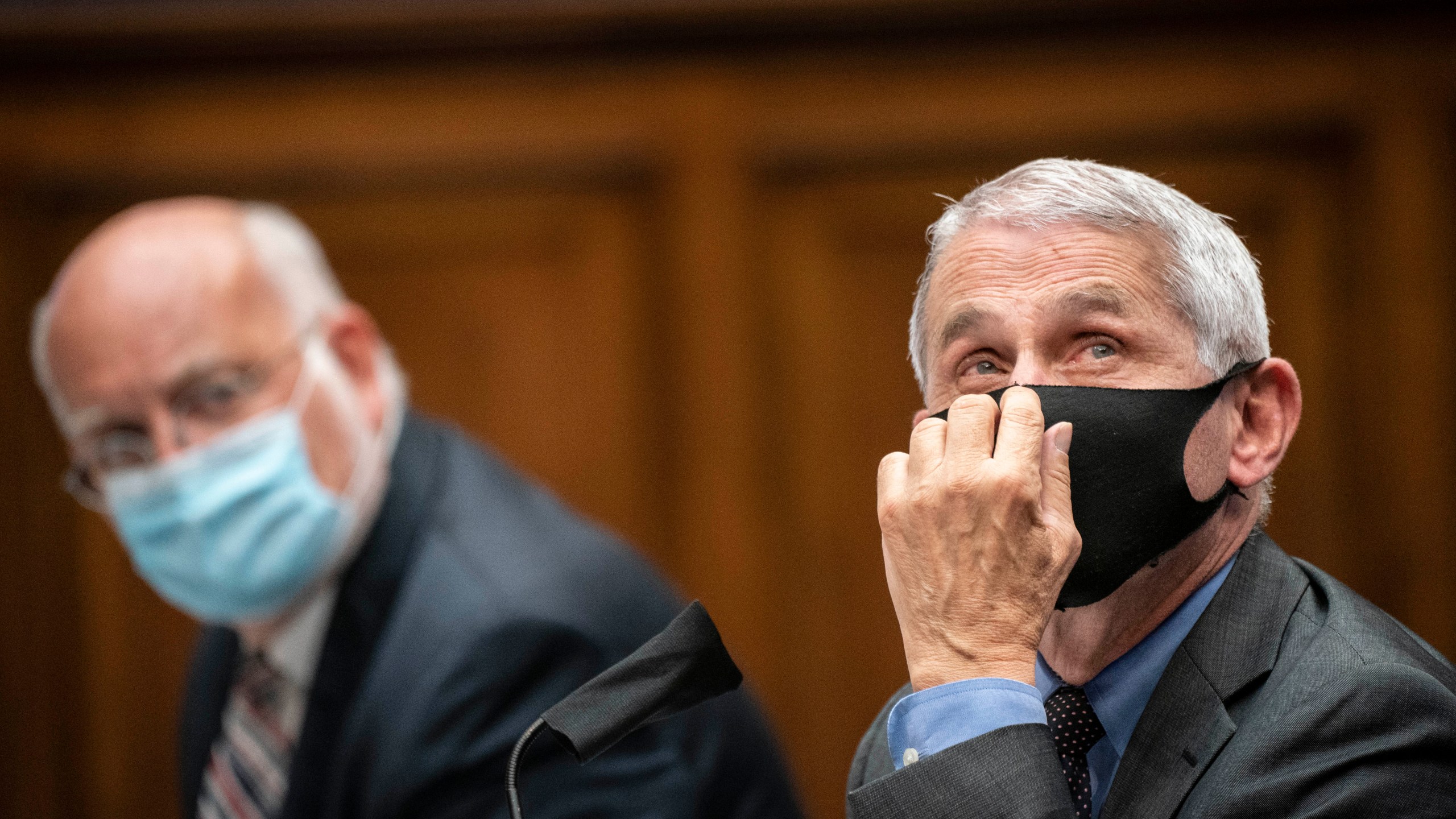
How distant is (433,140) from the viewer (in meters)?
Answer: 3.25

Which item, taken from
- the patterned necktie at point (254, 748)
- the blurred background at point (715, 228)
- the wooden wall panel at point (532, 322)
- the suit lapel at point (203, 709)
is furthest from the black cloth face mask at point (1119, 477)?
the wooden wall panel at point (532, 322)

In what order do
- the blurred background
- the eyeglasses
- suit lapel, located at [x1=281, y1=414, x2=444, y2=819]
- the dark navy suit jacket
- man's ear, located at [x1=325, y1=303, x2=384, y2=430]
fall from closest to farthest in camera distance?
the dark navy suit jacket, suit lapel, located at [x1=281, y1=414, x2=444, y2=819], the eyeglasses, man's ear, located at [x1=325, y1=303, x2=384, y2=430], the blurred background

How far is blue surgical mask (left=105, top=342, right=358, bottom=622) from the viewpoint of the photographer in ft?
7.01

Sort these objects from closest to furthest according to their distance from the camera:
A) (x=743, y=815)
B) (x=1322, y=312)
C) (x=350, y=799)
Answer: (x=350, y=799)
(x=743, y=815)
(x=1322, y=312)

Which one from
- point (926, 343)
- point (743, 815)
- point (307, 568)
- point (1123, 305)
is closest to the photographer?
point (1123, 305)

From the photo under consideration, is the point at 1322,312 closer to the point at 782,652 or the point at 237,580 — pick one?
the point at 782,652

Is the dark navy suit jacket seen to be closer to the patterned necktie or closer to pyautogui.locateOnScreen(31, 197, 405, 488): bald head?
the patterned necktie

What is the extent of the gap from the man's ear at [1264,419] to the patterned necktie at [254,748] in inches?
54.1

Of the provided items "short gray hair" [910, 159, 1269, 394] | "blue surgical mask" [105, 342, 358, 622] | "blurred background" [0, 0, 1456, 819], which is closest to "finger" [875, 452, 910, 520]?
"short gray hair" [910, 159, 1269, 394]

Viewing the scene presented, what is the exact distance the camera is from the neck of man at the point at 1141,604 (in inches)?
46.0

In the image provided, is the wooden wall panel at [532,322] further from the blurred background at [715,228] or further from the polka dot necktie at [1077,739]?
the polka dot necktie at [1077,739]

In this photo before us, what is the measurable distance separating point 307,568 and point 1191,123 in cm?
214

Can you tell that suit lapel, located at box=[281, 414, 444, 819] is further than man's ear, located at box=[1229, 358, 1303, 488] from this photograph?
Yes

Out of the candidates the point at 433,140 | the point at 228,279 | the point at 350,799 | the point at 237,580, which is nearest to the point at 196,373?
the point at 228,279
